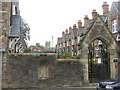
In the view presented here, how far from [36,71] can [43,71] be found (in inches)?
27.0

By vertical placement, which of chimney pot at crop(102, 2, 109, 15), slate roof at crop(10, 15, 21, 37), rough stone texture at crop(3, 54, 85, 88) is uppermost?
chimney pot at crop(102, 2, 109, 15)

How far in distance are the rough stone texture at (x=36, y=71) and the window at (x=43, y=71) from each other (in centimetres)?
25

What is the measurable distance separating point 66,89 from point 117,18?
44.5ft

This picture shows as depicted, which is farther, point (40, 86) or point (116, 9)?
point (116, 9)

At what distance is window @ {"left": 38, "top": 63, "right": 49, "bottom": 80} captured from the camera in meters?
18.8

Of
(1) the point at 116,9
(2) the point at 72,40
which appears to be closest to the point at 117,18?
(1) the point at 116,9

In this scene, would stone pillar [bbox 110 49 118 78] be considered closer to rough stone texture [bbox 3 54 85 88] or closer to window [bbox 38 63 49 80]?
rough stone texture [bbox 3 54 85 88]

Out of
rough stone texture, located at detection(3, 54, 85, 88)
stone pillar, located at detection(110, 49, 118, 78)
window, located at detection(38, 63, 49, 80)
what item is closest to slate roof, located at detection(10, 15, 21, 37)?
rough stone texture, located at detection(3, 54, 85, 88)

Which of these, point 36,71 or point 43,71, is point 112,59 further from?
point 36,71

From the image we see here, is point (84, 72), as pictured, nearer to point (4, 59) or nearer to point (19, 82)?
point (19, 82)

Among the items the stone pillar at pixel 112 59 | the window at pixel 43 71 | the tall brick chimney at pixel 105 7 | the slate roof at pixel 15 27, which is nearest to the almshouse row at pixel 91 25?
the tall brick chimney at pixel 105 7

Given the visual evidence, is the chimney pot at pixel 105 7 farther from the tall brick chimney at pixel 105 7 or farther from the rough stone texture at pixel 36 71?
the rough stone texture at pixel 36 71

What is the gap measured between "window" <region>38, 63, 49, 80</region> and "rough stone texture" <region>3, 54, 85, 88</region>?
0.83 ft

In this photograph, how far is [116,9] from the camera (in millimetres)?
27953
